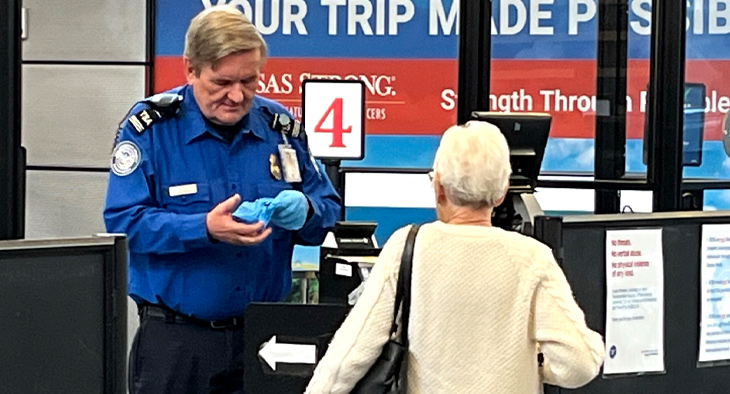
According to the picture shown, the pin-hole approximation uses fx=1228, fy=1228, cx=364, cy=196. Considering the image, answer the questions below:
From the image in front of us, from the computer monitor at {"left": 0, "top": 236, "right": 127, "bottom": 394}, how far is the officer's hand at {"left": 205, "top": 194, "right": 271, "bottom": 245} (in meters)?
0.42

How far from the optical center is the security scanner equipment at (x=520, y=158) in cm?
359

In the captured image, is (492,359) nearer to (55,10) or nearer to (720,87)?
(720,87)

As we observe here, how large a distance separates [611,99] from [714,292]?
2.64m

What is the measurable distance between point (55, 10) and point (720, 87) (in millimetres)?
3392

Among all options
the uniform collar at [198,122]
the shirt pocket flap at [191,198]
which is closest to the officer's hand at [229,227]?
the shirt pocket flap at [191,198]

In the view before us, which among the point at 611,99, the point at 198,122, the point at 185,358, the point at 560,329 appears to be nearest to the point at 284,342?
the point at 185,358

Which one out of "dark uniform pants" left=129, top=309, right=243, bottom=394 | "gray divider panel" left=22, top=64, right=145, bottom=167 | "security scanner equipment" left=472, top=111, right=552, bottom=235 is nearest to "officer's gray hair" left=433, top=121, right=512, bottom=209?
"dark uniform pants" left=129, top=309, right=243, bottom=394

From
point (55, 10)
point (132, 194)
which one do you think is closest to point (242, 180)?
point (132, 194)

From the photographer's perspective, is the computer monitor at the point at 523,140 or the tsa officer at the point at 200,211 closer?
the tsa officer at the point at 200,211

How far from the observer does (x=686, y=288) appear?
3.03m

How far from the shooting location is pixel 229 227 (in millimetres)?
2914

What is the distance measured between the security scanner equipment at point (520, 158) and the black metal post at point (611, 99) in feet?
6.35

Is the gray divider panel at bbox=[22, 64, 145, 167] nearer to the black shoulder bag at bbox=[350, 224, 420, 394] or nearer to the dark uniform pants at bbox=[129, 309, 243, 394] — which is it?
the dark uniform pants at bbox=[129, 309, 243, 394]

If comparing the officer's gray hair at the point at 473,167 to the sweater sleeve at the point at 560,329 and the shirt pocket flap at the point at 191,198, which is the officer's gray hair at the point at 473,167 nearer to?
the sweater sleeve at the point at 560,329
